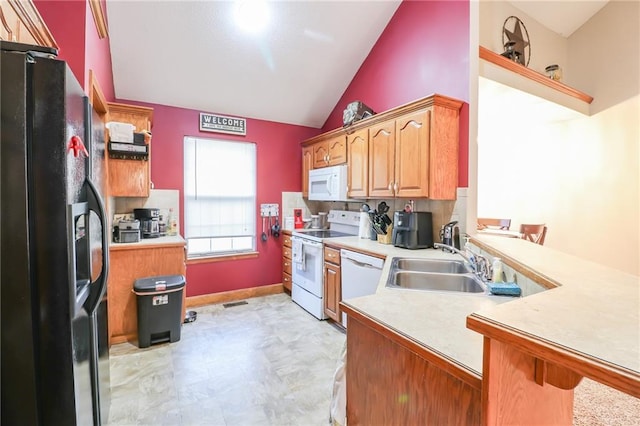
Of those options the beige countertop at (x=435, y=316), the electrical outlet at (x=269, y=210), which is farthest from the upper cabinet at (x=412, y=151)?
the electrical outlet at (x=269, y=210)

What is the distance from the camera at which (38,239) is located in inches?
35.6

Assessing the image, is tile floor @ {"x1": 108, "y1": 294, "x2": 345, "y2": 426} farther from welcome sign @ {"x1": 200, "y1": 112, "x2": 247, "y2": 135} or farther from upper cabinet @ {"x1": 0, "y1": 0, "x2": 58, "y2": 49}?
welcome sign @ {"x1": 200, "y1": 112, "x2": 247, "y2": 135}

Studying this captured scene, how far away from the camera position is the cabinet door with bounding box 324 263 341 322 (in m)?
3.08

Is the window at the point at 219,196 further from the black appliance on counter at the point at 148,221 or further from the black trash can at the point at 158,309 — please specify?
the black trash can at the point at 158,309

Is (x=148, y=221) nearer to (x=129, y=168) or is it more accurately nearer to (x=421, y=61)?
(x=129, y=168)

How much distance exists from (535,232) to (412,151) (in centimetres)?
250

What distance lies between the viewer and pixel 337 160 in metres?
3.70

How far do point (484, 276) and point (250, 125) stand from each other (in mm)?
3470

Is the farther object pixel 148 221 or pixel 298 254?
pixel 298 254

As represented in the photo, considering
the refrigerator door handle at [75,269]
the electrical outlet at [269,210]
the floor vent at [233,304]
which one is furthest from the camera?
the electrical outlet at [269,210]

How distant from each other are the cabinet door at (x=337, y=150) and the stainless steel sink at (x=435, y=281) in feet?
6.49

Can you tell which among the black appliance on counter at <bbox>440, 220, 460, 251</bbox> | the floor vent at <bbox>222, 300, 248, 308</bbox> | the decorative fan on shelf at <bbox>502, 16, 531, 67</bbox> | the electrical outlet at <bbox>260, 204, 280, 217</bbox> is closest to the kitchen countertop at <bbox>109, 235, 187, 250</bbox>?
the floor vent at <bbox>222, 300, 248, 308</bbox>

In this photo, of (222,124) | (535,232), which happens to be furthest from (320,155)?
(535,232)

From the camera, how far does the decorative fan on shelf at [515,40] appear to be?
9.96ft
